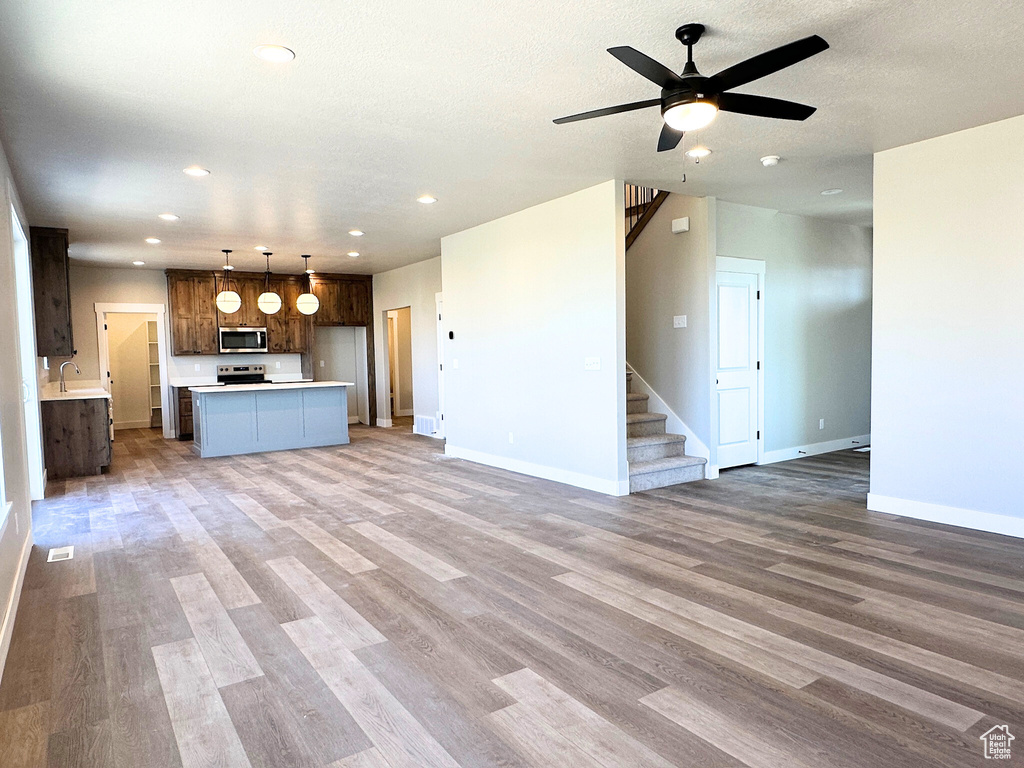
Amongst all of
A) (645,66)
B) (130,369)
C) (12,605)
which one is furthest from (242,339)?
(645,66)

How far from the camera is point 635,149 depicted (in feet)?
14.6

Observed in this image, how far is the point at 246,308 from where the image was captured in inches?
415

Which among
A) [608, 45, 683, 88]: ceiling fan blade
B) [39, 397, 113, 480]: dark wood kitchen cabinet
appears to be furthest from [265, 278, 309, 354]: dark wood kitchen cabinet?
[608, 45, 683, 88]: ceiling fan blade

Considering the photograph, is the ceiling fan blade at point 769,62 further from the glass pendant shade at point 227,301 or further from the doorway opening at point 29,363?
the glass pendant shade at point 227,301

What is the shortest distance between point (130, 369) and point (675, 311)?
31.9ft

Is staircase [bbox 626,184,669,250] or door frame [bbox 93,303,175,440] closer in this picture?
staircase [bbox 626,184,669,250]

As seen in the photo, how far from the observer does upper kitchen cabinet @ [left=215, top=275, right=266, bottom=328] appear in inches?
409

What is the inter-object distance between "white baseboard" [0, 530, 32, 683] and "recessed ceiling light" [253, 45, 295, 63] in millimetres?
2777

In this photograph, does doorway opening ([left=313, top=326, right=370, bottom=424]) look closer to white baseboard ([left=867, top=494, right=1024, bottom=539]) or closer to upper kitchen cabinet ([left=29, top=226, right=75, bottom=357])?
upper kitchen cabinet ([left=29, top=226, right=75, bottom=357])

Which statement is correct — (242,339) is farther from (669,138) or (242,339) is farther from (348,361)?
(669,138)

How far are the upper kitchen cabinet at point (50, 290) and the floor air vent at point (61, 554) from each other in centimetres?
321

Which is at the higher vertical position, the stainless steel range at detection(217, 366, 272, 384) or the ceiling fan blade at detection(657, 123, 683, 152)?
the ceiling fan blade at detection(657, 123, 683, 152)

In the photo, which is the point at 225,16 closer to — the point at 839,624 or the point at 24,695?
the point at 24,695

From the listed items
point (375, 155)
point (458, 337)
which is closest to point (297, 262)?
point (458, 337)
